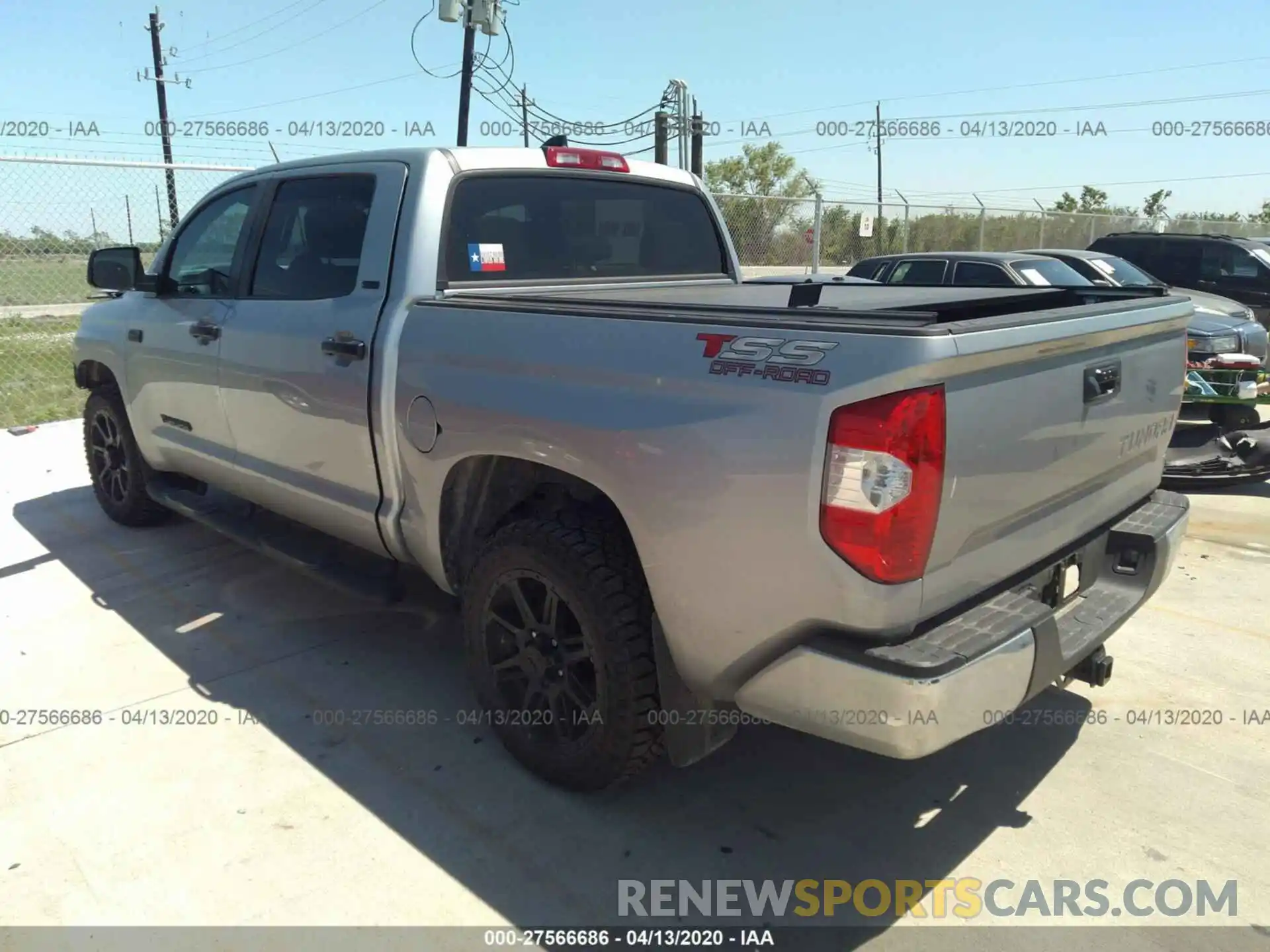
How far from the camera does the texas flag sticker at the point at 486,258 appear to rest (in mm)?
3400

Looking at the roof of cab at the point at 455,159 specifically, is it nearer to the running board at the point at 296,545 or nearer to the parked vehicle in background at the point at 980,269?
the running board at the point at 296,545

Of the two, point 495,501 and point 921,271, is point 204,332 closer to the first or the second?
point 495,501

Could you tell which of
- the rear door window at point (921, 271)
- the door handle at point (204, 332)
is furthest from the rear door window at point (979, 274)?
the door handle at point (204, 332)

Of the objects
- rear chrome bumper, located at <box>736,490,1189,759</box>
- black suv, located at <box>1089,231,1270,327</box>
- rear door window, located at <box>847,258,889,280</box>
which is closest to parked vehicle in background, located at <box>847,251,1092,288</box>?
rear door window, located at <box>847,258,889,280</box>

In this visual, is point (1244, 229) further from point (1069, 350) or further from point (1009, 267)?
point (1069, 350)

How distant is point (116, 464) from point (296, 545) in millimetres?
2204

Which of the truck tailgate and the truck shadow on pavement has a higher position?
the truck tailgate

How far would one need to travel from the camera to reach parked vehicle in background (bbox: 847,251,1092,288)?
29.2 feet

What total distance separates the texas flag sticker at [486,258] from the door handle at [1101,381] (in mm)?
2083

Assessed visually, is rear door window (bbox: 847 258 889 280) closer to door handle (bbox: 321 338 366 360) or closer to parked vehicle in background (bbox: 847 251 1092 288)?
parked vehicle in background (bbox: 847 251 1092 288)

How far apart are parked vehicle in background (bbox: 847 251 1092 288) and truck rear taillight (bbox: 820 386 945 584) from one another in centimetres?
693

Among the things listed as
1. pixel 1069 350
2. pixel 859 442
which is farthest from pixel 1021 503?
pixel 859 442

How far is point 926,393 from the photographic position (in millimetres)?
1958

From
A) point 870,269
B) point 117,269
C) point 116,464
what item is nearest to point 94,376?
point 116,464
